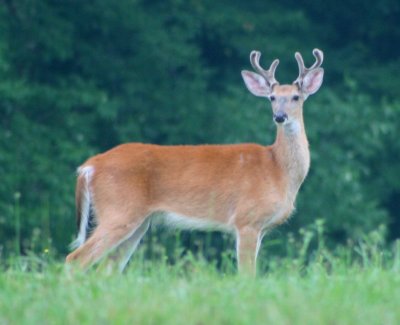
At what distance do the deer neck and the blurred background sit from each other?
6785mm

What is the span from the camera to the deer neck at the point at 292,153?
11.0 metres

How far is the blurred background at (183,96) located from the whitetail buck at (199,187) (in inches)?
268

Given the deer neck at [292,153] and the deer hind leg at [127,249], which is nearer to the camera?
the deer hind leg at [127,249]

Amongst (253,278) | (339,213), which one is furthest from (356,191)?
(253,278)

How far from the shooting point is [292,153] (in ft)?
36.1

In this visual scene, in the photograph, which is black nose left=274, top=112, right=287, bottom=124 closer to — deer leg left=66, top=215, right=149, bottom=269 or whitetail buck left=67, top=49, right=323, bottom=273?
whitetail buck left=67, top=49, right=323, bottom=273

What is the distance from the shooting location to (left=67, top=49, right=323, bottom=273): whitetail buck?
34.8 ft

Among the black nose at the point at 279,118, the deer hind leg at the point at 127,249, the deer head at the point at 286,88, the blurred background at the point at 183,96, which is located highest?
the blurred background at the point at 183,96

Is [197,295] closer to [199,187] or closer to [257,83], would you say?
[199,187]

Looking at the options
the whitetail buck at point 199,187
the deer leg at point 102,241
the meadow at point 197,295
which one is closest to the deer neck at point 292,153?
the whitetail buck at point 199,187

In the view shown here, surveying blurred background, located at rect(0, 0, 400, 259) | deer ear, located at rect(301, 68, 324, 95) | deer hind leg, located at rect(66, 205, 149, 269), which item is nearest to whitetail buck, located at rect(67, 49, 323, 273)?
deer hind leg, located at rect(66, 205, 149, 269)

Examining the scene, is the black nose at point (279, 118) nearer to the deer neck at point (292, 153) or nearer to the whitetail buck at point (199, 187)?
the whitetail buck at point (199, 187)

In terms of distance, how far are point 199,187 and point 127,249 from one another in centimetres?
73

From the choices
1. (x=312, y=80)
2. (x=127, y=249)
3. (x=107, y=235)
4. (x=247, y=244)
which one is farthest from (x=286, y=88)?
(x=107, y=235)
